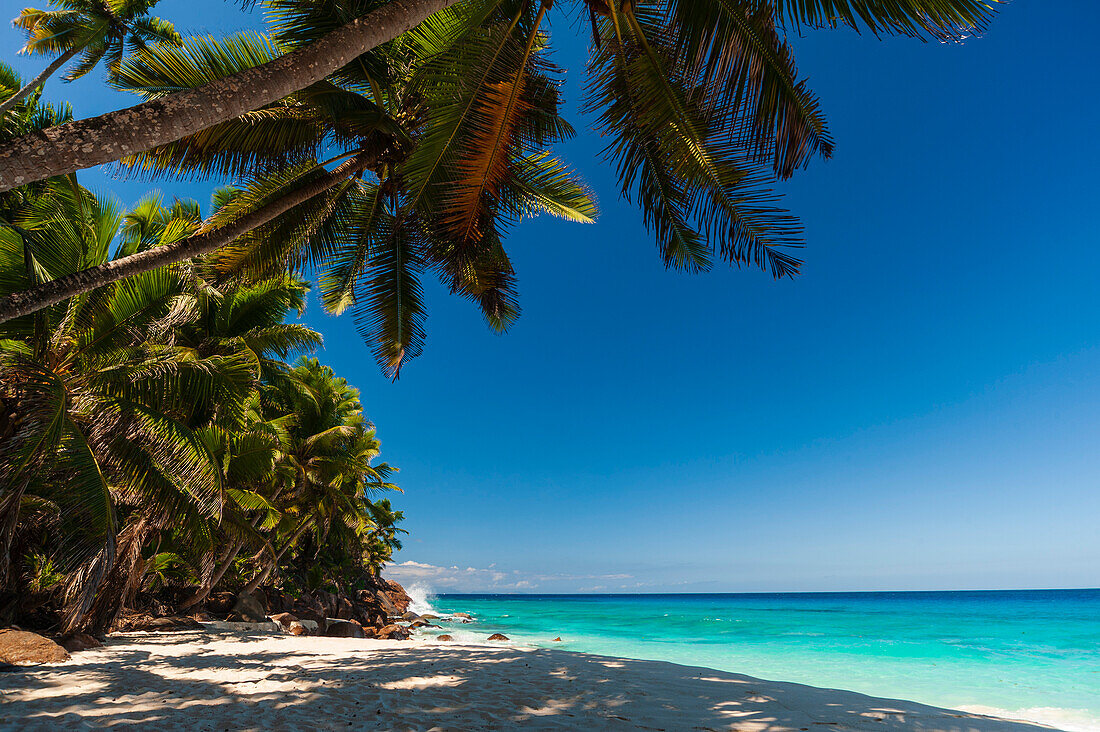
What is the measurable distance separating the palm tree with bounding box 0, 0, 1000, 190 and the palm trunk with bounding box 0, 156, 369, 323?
77.2 inches

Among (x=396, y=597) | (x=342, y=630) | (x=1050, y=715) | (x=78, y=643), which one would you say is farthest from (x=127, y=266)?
(x=396, y=597)

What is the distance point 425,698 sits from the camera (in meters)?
4.60

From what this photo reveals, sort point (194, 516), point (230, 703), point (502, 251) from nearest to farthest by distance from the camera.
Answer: point (230, 703) < point (194, 516) < point (502, 251)

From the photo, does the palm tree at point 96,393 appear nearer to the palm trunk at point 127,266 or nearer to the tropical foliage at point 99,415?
the tropical foliage at point 99,415

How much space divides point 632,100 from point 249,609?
64.1 ft

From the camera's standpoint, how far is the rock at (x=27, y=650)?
18.6 ft

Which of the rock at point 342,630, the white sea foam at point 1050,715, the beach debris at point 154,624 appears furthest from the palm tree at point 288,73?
the rock at point 342,630

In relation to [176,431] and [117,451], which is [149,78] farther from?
[117,451]

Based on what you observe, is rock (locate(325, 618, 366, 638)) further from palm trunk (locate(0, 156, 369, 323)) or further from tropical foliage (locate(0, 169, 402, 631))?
palm trunk (locate(0, 156, 369, 323))

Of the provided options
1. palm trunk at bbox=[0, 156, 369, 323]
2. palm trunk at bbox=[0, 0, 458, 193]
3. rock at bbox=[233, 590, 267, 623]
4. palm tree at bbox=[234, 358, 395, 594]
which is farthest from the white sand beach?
rock at bbox=[233, 590, 267, 623]

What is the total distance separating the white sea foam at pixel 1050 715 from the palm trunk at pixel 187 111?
484 inches

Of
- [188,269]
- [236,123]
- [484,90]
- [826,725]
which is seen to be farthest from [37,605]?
[826,725]

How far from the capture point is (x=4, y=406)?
21.9ft

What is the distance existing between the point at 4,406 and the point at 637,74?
28.8 feet
